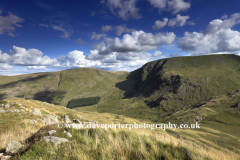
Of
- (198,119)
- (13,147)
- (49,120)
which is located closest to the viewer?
(13,147)

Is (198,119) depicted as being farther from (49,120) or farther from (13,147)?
(13,147)

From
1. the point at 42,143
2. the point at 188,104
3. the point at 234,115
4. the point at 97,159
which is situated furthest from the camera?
the point at 188,104

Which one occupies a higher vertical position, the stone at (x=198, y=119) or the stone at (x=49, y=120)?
the stone at (x=49, y=120)

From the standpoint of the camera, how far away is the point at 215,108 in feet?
491

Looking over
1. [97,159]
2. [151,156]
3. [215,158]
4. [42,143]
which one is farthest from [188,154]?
[42,143]

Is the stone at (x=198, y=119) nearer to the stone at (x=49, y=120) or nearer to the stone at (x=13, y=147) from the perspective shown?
the stone at (x=49, y=120)

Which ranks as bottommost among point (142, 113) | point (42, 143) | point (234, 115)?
point (142, 113)

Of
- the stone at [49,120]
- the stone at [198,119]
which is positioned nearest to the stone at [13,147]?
the stone at [49,120]

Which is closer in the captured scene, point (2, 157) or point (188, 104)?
point (2, 157)

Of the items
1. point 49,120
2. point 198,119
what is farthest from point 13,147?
point 198,119

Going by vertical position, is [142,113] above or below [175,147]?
below

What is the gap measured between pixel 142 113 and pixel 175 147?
656 feet

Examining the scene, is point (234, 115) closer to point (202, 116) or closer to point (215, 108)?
point (215, 108)

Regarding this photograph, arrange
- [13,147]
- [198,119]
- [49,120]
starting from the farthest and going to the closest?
1. [198,119]
2. [49,120]
3. [13,147]
